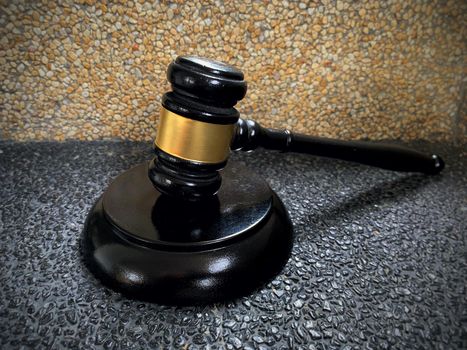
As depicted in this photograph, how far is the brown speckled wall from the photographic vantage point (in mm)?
963

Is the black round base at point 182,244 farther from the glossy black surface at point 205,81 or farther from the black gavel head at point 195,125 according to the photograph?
the glossy black surface at point 205,81

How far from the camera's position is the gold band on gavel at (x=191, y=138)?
0.60m

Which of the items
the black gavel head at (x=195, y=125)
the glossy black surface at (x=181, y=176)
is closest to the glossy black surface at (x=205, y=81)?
the black gavel head at (x=195, y=125)

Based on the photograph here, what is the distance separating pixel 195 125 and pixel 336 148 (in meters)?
0.39

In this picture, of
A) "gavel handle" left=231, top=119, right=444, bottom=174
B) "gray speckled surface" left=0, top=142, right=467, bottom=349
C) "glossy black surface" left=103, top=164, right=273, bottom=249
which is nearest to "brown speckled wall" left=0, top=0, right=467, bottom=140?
"gray speckled surface" left=0, top=142, right=467, bottom=349

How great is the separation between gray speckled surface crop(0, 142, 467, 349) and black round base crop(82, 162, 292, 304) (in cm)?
4

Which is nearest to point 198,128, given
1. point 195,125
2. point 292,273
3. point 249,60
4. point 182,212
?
point 195,125

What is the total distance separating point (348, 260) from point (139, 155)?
640 mm

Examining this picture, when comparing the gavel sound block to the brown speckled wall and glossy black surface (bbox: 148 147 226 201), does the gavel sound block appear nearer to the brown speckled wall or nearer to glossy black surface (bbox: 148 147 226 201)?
glossy black surface (bbox: 148 147 226 201)

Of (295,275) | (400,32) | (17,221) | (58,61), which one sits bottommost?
(17,221)

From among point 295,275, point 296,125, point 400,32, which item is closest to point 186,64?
point 295,275

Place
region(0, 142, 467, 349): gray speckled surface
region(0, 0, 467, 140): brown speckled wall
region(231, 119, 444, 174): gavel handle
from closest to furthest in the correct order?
region(0, 142, 467, 349): gray speckled surface → region(231, 119, 444, 174): gavel handle → region(0, 0, 467, 140): brown speckled wall

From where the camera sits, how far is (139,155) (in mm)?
1075

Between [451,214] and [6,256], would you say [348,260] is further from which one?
[6,256]
